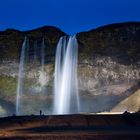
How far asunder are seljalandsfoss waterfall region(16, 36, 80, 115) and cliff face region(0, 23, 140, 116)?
41 cm

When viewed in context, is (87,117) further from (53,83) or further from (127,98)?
(53,83)

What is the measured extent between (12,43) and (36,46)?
4.73 m

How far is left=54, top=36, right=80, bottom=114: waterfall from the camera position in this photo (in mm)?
60531

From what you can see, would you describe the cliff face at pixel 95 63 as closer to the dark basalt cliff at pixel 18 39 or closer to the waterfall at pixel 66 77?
the dark basalt cliff at pixel 18 39

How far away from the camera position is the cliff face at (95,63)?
59.4 meters

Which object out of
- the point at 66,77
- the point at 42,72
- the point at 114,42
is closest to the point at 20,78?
the point at 42,72

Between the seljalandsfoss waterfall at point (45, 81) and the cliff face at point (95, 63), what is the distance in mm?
414

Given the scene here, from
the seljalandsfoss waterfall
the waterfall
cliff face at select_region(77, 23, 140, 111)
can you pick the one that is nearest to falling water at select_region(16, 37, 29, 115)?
the seljalandsfoss waterfall

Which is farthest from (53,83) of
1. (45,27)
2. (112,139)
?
(112,139)

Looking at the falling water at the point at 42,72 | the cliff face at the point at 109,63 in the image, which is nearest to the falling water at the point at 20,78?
the falling water at the point at 42,72

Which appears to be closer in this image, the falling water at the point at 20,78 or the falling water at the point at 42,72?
the falling water at the point at 42,72

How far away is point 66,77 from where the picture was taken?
61.5 m

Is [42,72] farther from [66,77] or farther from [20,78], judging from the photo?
[66,77]

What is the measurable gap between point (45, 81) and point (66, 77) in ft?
15.5
